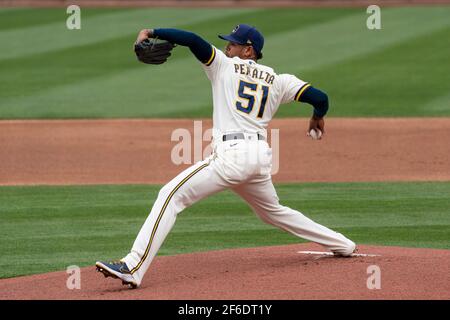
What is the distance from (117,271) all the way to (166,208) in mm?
528

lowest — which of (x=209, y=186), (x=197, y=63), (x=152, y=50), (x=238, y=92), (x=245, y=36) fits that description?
(x=209, y=186)

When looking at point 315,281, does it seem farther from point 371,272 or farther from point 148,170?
point 148,170

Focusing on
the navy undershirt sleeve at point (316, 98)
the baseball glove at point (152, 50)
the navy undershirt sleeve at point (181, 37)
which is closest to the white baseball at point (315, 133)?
the navy undershirt sleeve at point (316, 98)

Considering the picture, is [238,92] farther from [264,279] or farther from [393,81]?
[393,81]

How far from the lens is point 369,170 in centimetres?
1247

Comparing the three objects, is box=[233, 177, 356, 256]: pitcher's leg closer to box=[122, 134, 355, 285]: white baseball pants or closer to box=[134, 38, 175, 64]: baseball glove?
box=[122, 134, 355, 285]: white baseball pants

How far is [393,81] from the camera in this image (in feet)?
61.0

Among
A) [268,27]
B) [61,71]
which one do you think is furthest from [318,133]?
[268,27]

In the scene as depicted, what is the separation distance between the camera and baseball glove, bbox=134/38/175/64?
257 inches

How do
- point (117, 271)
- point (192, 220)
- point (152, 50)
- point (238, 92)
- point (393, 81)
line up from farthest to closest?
point (393, 81), point (192, 220), point (238, 92), point (152, 50), point (117, 271)

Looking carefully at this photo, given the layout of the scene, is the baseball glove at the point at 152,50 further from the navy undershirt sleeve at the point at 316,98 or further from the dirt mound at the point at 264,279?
the dirt mound at the point at 264,279

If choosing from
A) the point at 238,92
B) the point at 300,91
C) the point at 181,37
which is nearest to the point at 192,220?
the point at 300,91

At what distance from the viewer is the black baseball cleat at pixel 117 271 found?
639cm

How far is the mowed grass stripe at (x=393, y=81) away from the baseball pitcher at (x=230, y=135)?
9429 mm
